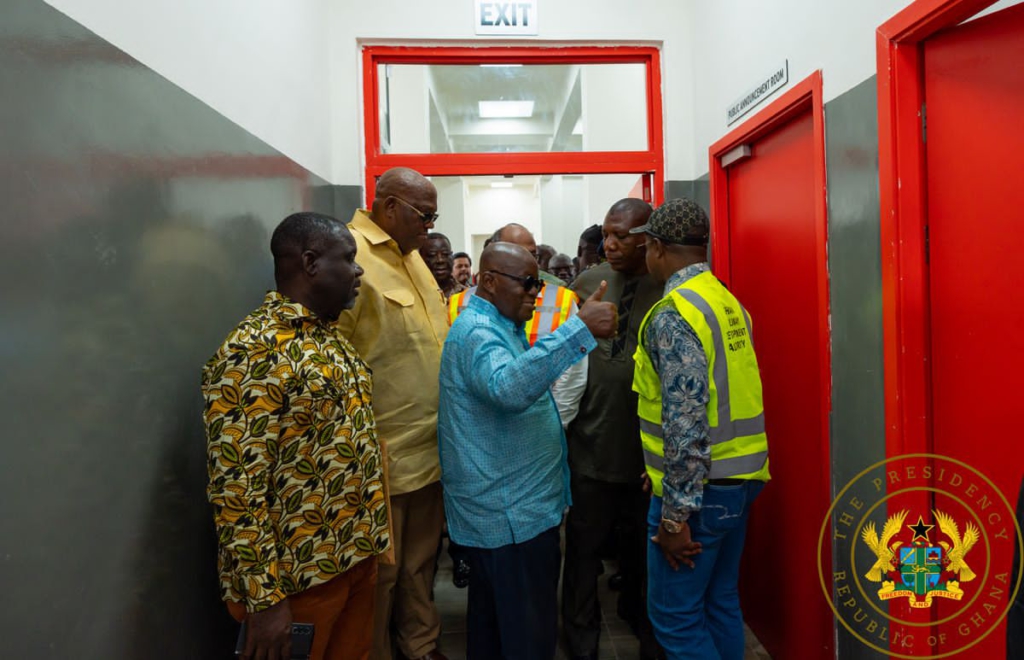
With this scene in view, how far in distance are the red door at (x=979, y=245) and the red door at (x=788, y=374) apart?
450 mm

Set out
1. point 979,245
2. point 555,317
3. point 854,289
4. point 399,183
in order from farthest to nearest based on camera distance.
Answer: point 555,317, point 399,183, point 854,289, point 979,245

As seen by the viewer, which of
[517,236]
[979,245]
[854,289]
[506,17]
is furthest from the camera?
[506,17]

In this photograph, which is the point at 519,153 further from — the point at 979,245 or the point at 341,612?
the point at 341,612

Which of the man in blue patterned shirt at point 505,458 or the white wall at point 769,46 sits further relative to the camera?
the white wall at point 769,46

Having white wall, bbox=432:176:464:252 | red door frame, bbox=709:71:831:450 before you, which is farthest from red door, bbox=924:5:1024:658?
white wall, bbox=432:176:464:252

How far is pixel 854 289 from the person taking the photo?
1.85 meters

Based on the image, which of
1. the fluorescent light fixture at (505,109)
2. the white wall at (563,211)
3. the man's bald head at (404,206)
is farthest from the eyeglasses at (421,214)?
the white wall at (563,211)

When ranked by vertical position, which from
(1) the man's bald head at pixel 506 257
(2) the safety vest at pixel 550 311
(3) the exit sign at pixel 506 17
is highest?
(3) the exit sign at pixel 506 17

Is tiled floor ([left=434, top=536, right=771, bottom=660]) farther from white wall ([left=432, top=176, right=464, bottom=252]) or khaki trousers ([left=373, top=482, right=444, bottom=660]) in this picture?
white wall ([left=432, top=176, right=464, bottom=252])

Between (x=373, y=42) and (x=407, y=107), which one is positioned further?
(x=407, y=107)

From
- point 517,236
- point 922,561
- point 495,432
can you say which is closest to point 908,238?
point 922,561

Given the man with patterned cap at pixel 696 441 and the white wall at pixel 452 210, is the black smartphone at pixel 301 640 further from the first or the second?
the white wall at pixel 452 210

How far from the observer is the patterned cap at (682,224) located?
6.28ft

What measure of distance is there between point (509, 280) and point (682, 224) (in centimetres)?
61
